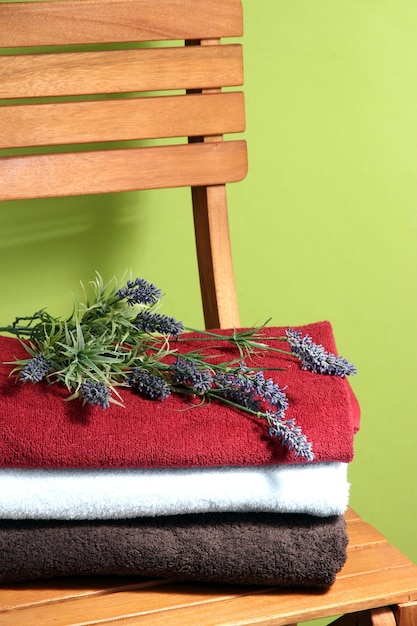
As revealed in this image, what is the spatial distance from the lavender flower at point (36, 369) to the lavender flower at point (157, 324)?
0.09 meters

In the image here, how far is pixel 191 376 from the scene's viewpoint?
0.60 metres

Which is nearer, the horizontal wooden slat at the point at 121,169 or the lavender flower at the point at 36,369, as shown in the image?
the lavender flower at the point at 36,369

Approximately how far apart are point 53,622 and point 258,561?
0.15 meters

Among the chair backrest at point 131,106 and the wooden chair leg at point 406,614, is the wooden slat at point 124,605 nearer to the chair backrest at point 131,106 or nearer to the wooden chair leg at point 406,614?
the wooden chair leg at point 406,614

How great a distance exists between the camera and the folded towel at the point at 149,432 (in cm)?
56

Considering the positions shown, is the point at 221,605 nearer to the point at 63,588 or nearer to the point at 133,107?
the point at 63,588

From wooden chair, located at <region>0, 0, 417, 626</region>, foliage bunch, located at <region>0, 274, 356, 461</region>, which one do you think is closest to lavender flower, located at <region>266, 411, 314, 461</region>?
foliage bunch, located at <region>0, 274, 356, 461</region>

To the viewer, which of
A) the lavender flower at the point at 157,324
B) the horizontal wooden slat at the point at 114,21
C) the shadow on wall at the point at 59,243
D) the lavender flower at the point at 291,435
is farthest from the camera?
the shadow on wall at the point at 59,243

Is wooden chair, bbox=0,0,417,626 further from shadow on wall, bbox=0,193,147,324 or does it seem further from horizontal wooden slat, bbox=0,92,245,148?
shadow on wall, bbox=0,193,147,324

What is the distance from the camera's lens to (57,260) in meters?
1.04

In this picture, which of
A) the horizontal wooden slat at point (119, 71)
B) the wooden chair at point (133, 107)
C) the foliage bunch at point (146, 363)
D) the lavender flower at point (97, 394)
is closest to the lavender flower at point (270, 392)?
the foliage bunch at point (146, 363)

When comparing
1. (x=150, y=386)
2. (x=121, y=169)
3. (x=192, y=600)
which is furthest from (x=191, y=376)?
(x=121, y=169)

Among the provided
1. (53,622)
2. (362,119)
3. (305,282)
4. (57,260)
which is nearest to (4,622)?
(53,622)

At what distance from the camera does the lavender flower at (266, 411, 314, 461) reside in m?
0.56
